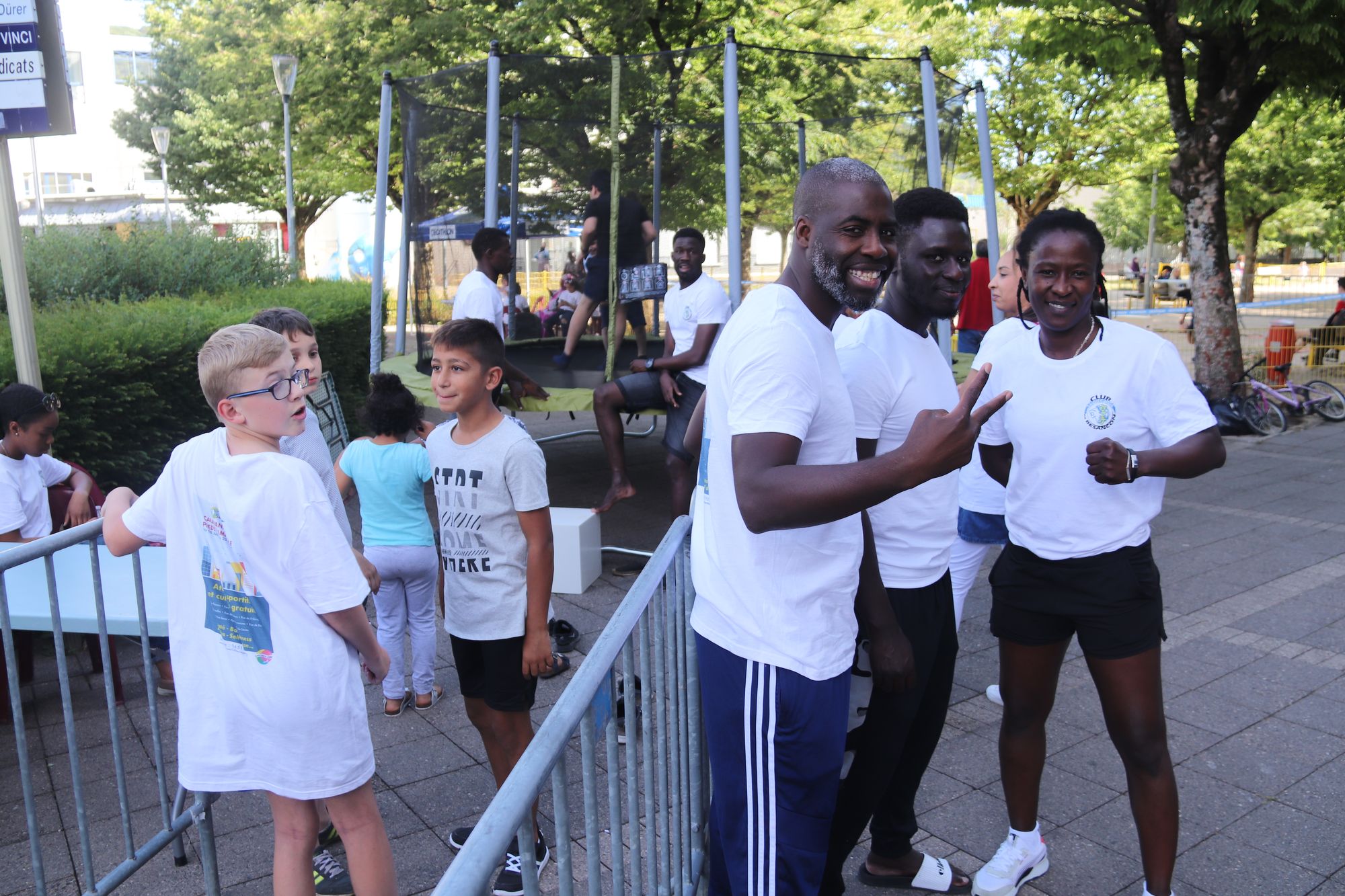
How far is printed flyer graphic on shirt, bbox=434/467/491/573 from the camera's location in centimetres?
315

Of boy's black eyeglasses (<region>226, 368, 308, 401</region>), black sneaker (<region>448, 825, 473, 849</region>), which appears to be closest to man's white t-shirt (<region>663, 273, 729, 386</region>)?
black sneaker (<region>448, 825, 473, 849</region>)

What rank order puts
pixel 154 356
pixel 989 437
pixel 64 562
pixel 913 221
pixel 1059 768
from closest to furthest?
pixel 913 221 → pixel 989 437 → pixel 1059 768 → pixel 64 562 → pixel 154 356

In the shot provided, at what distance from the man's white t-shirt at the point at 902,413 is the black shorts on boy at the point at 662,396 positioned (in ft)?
13.3

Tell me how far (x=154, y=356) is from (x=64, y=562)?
2.09 m

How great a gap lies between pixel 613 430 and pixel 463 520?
3835 mm

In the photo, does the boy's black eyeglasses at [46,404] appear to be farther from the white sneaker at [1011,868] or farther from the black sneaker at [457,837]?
the white sneaker at [1011,868]

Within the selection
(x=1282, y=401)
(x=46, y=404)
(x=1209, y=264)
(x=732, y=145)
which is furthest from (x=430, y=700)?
(x=1282, y=401)

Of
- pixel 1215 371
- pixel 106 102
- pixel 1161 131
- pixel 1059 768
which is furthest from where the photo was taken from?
pixel 106 102

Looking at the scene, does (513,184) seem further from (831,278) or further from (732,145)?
(831,278)

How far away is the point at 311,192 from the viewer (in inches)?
1132

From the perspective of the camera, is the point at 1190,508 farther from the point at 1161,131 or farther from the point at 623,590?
the point at 1161,131

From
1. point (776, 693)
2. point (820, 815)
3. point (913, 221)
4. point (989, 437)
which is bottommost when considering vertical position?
point (820, 815)

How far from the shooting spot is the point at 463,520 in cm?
317

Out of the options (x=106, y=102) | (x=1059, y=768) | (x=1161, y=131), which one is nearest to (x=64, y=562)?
(x=1059, y=768)
